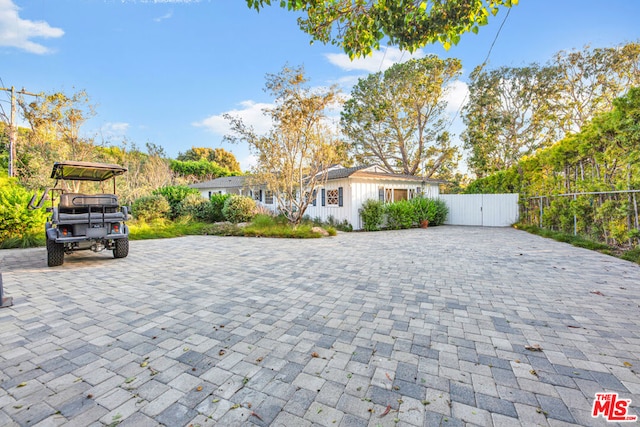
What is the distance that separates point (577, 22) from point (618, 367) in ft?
30.2

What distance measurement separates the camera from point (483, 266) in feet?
17.8

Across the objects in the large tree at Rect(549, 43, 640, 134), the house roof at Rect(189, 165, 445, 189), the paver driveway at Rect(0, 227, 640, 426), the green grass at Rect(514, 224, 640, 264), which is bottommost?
the paver driveway at Rect(0, 227, 640, 426)

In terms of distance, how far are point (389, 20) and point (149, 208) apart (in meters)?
12.6

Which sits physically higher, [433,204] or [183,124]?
[183,124]

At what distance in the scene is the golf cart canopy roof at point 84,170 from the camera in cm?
574

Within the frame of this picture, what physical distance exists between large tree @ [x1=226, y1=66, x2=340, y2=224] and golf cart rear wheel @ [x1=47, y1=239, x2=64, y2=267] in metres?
6.16

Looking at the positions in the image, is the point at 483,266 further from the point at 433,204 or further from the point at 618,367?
the point at 433,204

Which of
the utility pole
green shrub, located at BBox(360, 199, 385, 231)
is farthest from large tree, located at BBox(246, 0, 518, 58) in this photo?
the utility pole

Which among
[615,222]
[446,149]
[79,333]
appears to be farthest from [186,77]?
[446,149]

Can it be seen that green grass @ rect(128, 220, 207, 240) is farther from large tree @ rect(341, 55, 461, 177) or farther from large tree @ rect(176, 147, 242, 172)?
large tree @ rect(176, 147, 242, 172)

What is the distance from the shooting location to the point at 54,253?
544 centimetres

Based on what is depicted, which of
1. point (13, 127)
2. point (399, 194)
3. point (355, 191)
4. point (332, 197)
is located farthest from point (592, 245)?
point (13, 127)

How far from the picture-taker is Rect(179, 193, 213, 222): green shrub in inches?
571

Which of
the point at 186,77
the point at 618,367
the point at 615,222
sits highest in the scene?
the point at 186,77
